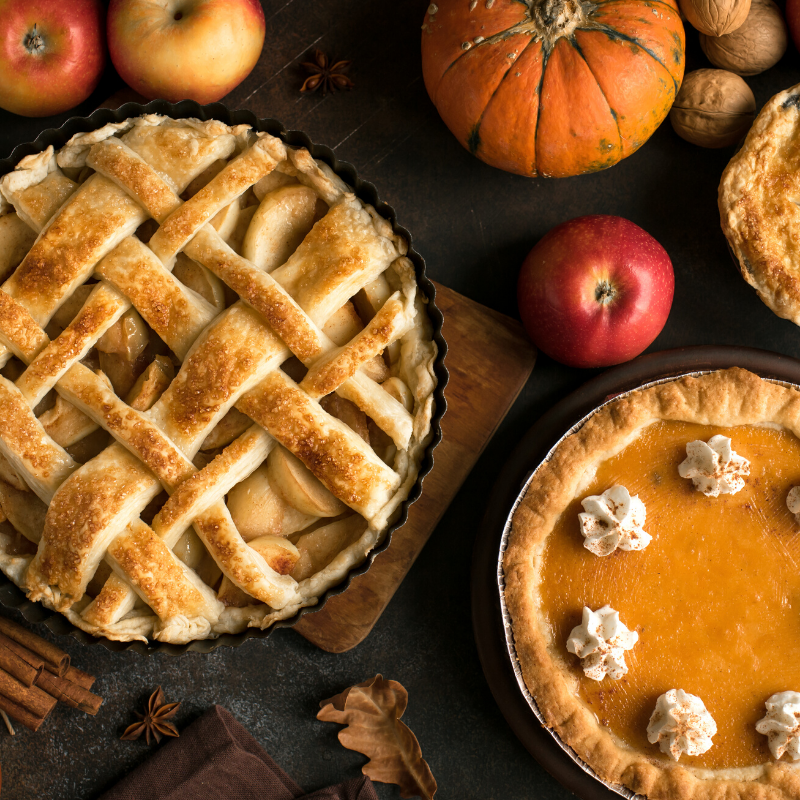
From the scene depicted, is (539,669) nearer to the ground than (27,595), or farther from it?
nearer to the ground

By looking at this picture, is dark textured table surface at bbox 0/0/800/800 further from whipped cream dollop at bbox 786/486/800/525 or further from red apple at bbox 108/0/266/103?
whipped cream dollop at bbox 786/486/800/525

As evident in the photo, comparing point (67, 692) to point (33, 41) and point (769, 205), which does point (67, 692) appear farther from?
point (769, 205)

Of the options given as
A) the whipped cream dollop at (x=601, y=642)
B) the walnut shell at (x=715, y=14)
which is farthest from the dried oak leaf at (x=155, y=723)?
the walnut shell at (x=715, y=14)

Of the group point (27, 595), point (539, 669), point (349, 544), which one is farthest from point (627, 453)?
point (27, 595)

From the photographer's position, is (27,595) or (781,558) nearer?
(27,595)

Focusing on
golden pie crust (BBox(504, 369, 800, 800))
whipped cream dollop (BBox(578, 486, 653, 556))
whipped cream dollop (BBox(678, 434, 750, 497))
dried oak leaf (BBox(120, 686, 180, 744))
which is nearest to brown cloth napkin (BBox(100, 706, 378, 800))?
dried oak leaf (BBox(120, 686, 180, 744))

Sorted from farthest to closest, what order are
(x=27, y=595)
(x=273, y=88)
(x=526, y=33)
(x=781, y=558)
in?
(x=273, y=88)
(x=781, y=558)
(x=526, y=33)
(x=27, y=595)

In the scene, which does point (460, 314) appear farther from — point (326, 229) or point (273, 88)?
point (273, 88)
